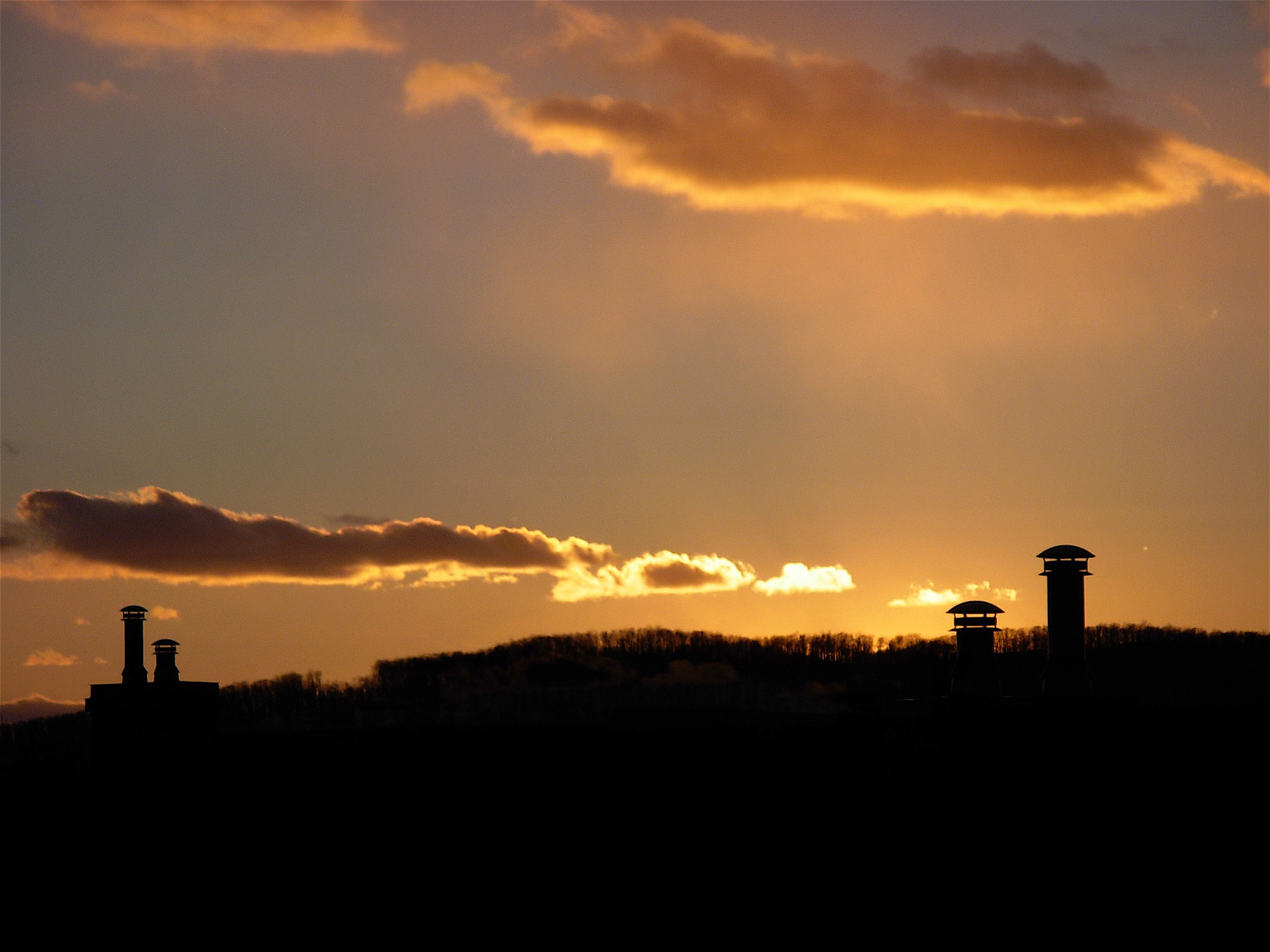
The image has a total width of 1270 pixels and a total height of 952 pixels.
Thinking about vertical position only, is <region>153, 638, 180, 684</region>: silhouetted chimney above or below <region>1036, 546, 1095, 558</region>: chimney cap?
below

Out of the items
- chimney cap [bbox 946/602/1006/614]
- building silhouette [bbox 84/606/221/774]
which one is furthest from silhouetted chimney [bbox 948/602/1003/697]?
building silhouette [bbox 84/606/221/774]

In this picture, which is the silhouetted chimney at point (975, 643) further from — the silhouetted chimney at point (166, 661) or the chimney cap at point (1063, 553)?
the silhouetted chimney at point (166, 661)

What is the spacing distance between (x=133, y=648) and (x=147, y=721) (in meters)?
2.47

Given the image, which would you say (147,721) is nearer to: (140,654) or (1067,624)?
(140,654)

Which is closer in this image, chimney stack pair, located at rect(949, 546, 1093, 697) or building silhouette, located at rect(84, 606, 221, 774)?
chimney stack pair, located at rect(949, 546, 1093, 697)

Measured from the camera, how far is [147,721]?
133ft

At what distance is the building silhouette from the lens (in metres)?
40.1

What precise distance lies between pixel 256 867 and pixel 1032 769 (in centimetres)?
1647

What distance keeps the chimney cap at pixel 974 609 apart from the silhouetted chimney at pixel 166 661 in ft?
77.1

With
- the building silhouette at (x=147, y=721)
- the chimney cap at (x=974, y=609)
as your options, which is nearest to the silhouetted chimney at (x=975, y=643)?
the chimney cap at (x=974, y=609)

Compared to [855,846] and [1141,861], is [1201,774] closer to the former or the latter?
[1141,861]

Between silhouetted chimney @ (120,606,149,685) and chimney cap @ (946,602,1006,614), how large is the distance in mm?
24231

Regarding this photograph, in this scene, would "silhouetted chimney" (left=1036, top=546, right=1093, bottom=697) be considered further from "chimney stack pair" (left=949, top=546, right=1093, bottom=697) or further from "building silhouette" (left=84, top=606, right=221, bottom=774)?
"building silhouette" (left=84, top=606, right=221, bottom=774)

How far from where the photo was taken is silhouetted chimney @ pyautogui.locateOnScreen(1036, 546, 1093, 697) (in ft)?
112
